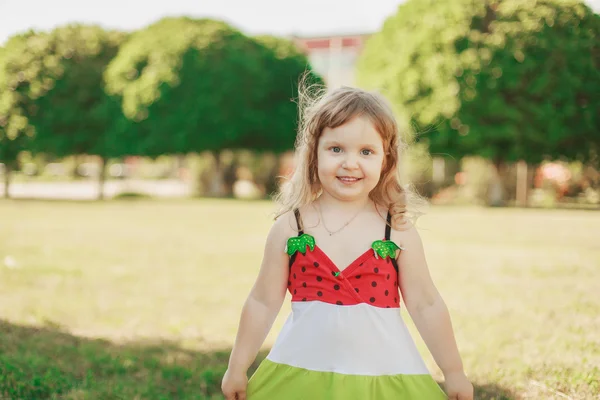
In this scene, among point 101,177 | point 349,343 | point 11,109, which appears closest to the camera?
point 349,343

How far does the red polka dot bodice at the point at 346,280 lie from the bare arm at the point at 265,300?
77 mm

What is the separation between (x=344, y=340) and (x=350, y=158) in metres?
0.62

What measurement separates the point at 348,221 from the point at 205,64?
2636 centimetres

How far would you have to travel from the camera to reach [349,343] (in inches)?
84.5

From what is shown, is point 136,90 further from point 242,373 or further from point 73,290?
point 242,373

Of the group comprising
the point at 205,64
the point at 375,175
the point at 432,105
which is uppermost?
the point at 205,64

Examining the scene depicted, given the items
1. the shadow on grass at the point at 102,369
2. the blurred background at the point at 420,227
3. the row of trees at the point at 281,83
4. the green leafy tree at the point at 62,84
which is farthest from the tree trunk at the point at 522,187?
the shadow on grass at the point at 102,369

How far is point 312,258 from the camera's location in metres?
2.24

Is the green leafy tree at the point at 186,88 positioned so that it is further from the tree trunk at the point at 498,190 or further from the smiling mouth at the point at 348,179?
the smiling mouth at the point at 348,179

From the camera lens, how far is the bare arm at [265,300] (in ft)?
7.48

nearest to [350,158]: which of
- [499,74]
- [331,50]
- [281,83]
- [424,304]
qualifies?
[424,304]

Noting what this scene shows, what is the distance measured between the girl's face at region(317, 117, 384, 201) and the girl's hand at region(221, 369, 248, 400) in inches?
28.2

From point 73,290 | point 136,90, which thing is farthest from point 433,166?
point 73,290

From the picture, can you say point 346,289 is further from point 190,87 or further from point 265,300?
point 190,87
